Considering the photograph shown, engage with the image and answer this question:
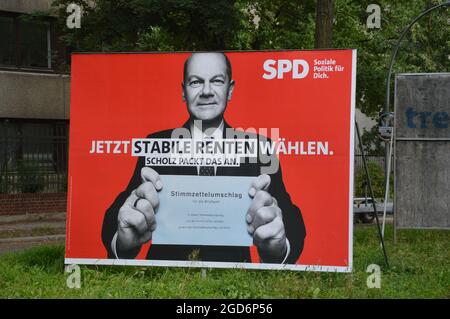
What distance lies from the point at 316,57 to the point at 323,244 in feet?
6.57

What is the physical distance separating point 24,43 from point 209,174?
63.1ft

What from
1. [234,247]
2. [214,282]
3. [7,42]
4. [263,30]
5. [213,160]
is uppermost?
[263,30]

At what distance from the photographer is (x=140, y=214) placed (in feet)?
30.7

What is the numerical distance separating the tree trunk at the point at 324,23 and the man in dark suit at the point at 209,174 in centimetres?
959

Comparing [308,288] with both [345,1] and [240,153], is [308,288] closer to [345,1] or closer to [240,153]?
[240,153]

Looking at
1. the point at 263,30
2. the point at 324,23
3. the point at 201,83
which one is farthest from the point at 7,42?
the point at 201,83

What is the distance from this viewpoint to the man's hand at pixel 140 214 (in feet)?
30.6

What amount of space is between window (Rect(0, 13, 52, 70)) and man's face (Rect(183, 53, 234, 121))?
17.4 m

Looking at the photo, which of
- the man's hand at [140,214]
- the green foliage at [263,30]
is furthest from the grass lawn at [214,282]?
the green foliage at [263,30]

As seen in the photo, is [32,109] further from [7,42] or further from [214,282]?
[214,282]

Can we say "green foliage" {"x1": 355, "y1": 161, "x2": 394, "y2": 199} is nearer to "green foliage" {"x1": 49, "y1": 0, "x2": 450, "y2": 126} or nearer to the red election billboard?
"green foliage" {"x1": 49, "y1": 0, "x2": 450, "y2": 126}

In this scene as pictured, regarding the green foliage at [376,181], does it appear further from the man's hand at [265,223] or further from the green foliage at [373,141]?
the man's hand at [265,223]

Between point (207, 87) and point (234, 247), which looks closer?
point (234, 247)

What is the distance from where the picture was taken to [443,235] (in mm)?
14953
